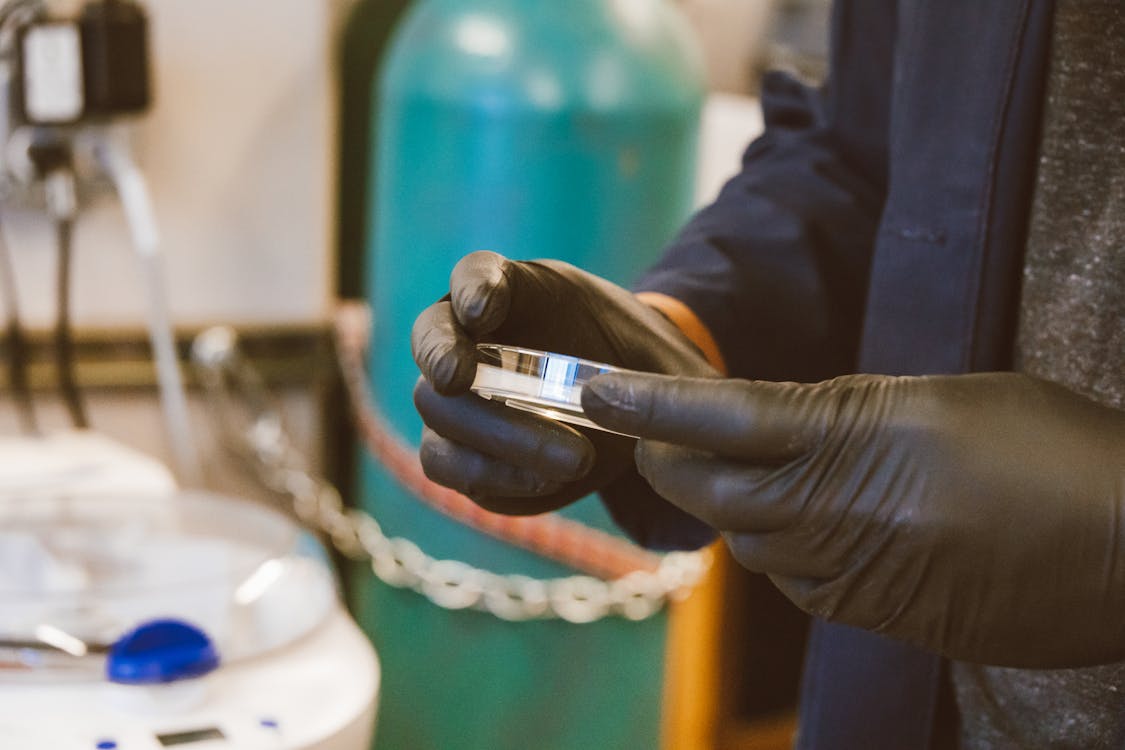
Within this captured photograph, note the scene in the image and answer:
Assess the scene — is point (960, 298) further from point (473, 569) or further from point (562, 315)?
point (473, 569)

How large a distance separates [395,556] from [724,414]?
869mm

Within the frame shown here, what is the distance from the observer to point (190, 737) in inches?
29.4

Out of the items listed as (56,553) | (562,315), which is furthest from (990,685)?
(56,553)

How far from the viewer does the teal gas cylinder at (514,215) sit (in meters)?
1.18

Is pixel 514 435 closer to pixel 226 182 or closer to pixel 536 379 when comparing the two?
pixel 536 379

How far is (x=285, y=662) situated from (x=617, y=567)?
1.53ft

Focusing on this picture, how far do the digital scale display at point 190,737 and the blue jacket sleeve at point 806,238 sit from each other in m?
0.40

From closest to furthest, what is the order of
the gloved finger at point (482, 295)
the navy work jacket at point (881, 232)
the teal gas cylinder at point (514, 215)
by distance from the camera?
the gloved finger at point (482, 295), the navy work jacket at point (881, 232), the teal gas cylinder at point (514, 215)

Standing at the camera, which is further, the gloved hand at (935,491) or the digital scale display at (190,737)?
the digital scale display at (190,737)

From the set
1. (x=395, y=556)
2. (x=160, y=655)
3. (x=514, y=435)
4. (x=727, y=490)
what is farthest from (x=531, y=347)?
(x=395, y=556)

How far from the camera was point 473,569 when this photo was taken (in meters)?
1.25

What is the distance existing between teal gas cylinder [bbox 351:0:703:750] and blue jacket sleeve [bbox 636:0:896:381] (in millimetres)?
335

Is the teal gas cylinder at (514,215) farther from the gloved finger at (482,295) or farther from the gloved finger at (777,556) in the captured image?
the gloved finger at (777,556)

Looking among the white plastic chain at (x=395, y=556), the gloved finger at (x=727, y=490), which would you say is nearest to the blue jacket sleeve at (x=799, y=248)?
the gloved finger at (x=727, y=490)
